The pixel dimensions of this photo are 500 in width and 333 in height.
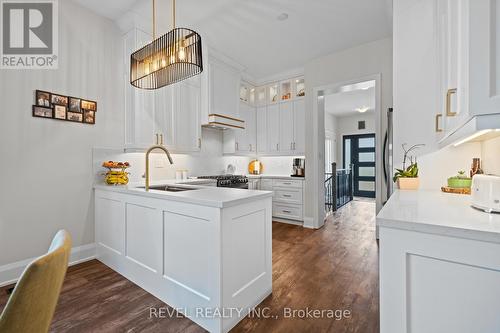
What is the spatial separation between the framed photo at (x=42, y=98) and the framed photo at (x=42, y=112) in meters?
0.04

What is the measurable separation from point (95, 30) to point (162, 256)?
2.82 m

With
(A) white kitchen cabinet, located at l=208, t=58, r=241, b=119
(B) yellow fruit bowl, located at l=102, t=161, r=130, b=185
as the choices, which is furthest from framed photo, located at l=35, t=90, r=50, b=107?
(A) white kitchen cabinet, located at l=208, t=58, r=241, b=119

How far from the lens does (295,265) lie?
8.39 ft

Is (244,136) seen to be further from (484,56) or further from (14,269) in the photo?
(484,56)

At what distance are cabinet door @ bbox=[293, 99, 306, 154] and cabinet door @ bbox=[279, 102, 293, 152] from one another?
0.28 feet

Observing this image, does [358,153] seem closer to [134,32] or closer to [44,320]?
[134,32]

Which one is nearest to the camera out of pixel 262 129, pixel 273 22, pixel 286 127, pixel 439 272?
pixel 439 272

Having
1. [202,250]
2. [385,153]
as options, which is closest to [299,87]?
[385,153]

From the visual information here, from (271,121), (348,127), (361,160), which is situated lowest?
(361,160)

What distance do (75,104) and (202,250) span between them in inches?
91.4

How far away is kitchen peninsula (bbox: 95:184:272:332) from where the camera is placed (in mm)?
1522

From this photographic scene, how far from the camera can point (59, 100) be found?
2.49 metres

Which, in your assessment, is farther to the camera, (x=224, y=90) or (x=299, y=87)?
(x=299, y=87)

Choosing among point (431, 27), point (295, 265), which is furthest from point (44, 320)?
point (431, 27)
